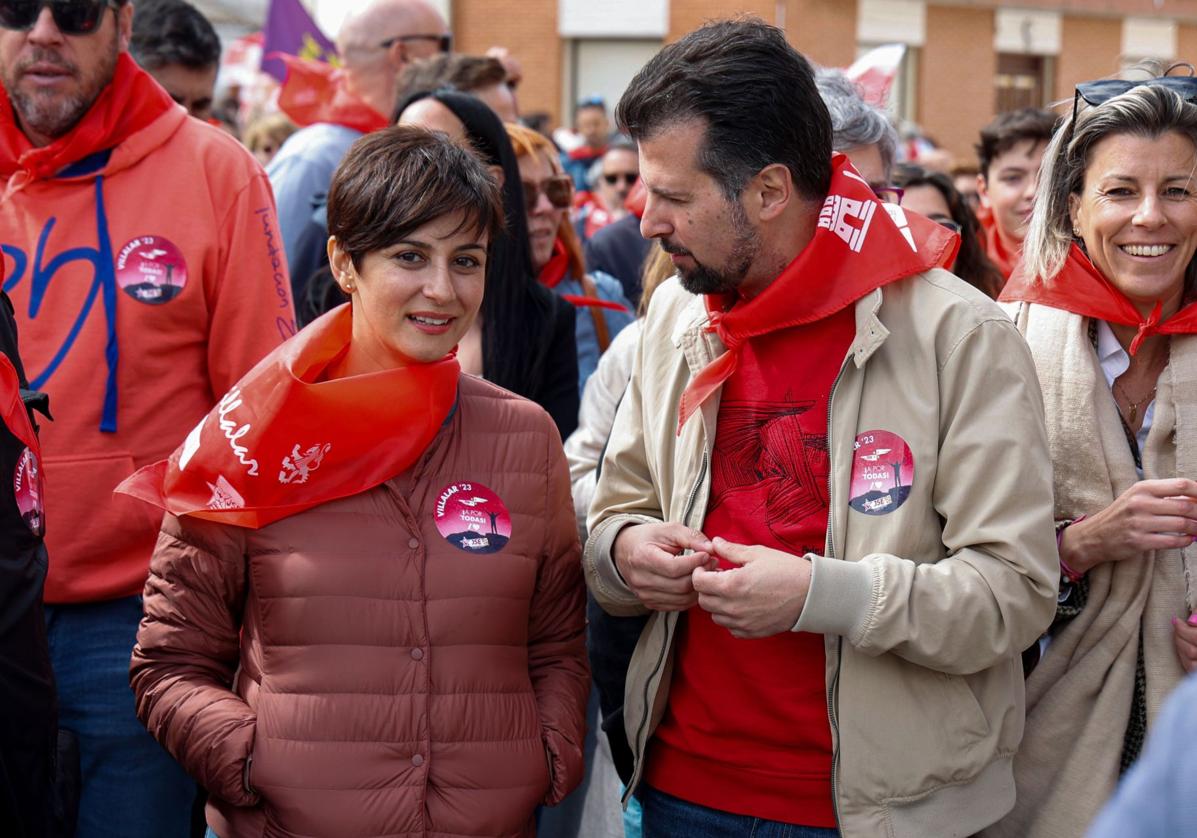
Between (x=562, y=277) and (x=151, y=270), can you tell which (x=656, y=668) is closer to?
(x=151, y=270)

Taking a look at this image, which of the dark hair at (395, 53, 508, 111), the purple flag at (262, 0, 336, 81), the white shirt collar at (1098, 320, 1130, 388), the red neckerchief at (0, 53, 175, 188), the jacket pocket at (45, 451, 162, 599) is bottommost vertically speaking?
the jacket pocket at (45, 451, 162, 599)

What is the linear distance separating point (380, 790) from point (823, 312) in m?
1.18

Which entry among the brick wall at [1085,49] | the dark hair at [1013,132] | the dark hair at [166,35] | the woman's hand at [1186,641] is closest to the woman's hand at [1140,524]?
the woman's hand at [1186,641]

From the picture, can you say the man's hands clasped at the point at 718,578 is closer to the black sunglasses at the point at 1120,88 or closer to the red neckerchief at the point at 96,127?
the black sunglasses at the point at 1120,88

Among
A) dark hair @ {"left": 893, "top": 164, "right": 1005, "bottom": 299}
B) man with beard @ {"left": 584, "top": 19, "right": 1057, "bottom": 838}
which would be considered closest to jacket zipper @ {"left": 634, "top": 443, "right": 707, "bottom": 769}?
man with beard @ {"left": 584, "top": 19, "right": 1057, "bottom": 838}

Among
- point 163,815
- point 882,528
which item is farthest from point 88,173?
point 882,528

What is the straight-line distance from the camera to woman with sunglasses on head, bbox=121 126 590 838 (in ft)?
8.44

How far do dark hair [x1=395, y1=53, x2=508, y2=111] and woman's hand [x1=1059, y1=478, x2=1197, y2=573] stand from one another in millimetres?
3199

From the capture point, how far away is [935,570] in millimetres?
2344

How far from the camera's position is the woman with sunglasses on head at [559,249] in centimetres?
439

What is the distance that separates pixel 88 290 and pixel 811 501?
177cm

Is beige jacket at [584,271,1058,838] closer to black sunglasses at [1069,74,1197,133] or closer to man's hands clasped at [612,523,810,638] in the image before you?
man's hands clasped at [612,523,810,638]

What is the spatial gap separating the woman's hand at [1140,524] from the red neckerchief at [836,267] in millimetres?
574

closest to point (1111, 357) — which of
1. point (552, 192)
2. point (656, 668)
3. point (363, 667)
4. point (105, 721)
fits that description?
point (656, 668)
